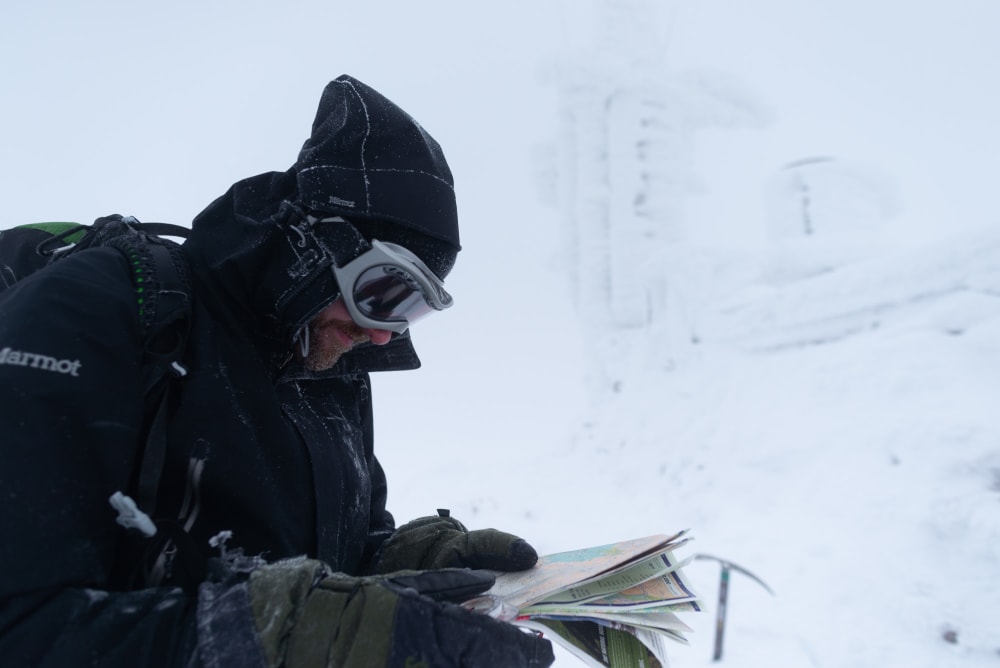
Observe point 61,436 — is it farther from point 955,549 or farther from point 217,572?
point 955,549

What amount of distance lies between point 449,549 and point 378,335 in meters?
0.65

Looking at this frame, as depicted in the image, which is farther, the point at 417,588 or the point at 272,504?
the point at 272,504

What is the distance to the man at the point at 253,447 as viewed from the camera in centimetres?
107

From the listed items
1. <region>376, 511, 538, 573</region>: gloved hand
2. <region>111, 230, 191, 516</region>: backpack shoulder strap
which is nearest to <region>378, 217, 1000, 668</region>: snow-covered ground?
<region>376, 511, 538, 573</region>: gloved hand

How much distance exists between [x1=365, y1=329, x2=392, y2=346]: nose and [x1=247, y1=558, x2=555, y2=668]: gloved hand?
0.75 metres

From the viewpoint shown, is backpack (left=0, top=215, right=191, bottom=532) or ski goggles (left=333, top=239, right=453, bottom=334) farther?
ski goggles (left=333, top=239, right=453, bottom=334)

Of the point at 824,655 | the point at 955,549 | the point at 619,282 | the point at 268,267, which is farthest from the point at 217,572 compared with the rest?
the point at 619,282

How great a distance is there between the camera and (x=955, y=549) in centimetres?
545

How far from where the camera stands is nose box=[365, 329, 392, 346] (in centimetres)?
184

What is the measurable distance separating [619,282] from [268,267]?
45.6 ft

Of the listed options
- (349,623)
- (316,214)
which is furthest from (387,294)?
(349,623)

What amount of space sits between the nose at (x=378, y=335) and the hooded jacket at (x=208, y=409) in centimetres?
17

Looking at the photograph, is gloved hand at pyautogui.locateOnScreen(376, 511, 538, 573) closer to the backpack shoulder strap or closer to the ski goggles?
the ski goggles

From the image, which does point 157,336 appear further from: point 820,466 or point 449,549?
point 820,466
